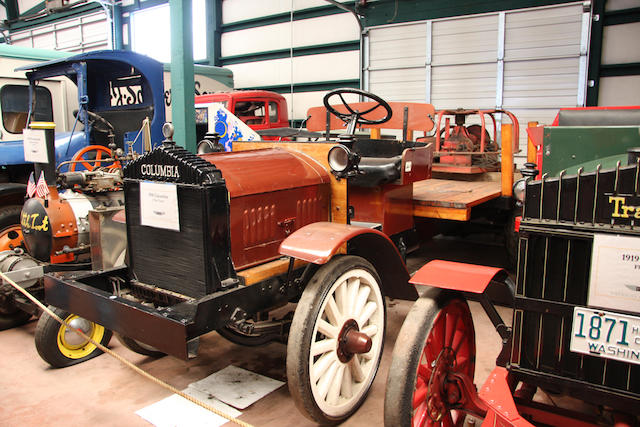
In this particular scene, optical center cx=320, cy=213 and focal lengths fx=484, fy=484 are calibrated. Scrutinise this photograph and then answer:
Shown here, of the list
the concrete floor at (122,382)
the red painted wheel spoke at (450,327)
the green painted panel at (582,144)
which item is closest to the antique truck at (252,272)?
the concrete floor at (122,382)

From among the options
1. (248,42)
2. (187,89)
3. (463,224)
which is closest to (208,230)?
(187,89)

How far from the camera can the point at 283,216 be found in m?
2.54

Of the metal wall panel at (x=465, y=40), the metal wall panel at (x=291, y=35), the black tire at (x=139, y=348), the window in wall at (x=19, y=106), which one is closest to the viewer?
the black tire at (x=139, y=348)

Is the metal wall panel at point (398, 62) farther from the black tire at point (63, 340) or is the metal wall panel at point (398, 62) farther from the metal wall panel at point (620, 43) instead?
the black tire at point (63, 340)

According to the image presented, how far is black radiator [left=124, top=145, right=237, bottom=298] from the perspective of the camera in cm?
211

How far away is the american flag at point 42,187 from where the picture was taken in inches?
126

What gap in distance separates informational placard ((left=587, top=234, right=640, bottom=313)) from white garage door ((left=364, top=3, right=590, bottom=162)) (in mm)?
7025

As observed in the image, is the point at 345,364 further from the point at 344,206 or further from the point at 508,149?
the point at 508,149

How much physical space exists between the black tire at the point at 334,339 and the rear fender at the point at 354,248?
132mm

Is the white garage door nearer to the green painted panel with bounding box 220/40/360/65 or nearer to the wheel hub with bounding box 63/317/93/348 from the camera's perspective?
the green painted panel with bounding box 220/40/360/65

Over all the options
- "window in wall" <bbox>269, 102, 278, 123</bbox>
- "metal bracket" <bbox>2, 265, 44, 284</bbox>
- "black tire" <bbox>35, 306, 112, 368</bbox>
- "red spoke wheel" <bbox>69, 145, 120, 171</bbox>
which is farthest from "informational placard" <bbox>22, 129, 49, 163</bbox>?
"window in wall" <bbox>269, 102, 278, 123</bbox>

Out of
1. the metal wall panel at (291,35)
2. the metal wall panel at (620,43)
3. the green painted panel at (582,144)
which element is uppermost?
the metal wall panel at (291,35)

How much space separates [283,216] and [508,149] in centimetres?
260

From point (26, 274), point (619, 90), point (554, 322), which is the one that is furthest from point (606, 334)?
point (619, 90)
